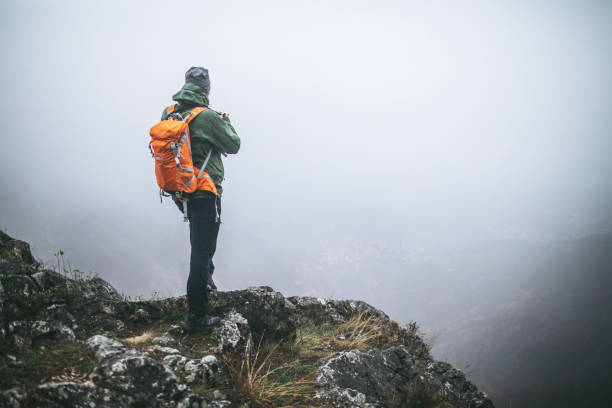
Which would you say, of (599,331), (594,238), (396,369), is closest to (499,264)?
(594,238)

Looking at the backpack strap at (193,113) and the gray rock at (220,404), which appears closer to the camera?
the gray rock at (220,404)

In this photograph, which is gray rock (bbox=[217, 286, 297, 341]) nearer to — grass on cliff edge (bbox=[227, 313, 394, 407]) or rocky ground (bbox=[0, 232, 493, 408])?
rocky ground (bbox=[0, 232, 493, 408])

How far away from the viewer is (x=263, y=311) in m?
5.07

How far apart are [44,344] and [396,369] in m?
4.83

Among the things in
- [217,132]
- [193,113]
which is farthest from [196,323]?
[193,113]

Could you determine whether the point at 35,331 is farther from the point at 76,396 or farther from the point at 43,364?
the point at 76,396

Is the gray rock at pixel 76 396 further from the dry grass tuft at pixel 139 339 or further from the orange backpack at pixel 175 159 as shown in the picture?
the orange backpack at pixel 175 159

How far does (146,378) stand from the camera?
9.36 feet

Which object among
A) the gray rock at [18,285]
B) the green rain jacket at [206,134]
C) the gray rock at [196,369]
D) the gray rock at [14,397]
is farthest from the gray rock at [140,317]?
the gray rock at [14,397]

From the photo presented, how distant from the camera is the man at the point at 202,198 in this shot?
4.05m

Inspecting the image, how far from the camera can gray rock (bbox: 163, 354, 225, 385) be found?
10.7ft

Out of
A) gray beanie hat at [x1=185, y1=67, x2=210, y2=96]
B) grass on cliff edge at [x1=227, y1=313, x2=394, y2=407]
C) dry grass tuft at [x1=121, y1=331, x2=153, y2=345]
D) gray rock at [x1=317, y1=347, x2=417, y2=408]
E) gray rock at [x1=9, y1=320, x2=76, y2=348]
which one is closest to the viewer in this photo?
gray rock at [x1=9, y1=320, x2=76, y2=348]

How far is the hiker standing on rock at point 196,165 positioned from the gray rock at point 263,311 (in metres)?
0.66

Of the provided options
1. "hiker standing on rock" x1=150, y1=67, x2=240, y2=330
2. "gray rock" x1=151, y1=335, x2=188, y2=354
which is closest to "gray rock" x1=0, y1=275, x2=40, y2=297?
"gray rock" x1=151, y1=335, x2=188, y2=354
